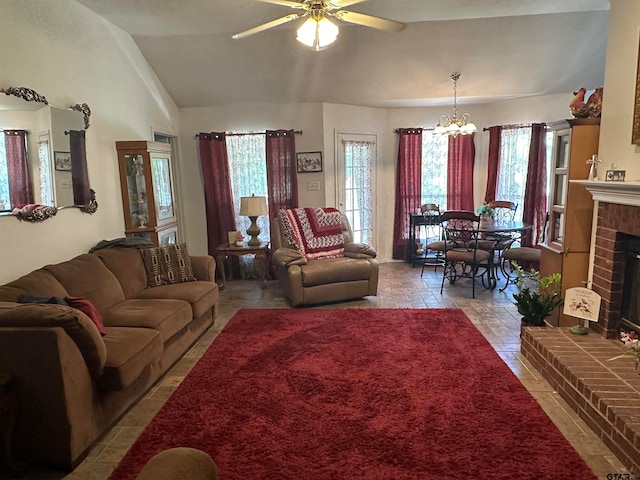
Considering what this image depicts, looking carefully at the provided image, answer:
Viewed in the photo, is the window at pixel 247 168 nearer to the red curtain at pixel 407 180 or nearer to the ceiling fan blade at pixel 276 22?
the red curtain at pixel 407 180

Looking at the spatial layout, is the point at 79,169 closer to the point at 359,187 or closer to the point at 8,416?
the point at 8,416

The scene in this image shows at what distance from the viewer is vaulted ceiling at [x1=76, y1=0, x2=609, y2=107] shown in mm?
3832

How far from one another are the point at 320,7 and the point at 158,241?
2.94 metres

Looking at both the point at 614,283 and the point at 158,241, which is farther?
the point at 158,241

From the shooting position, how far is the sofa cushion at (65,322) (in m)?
2.06

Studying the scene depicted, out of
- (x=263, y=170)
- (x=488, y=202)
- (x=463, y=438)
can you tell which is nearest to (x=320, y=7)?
(x=463, y=438)

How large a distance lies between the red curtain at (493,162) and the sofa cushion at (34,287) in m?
5.54

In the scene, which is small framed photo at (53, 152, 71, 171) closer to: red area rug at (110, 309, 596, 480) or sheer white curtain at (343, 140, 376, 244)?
red area rug at (110, 309, 596, 480)

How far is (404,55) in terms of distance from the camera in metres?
4.82

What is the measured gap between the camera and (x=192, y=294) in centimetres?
354

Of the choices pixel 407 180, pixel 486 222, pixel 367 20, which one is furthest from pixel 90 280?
pixel 407 180

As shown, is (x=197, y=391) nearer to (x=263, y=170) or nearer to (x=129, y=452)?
(x=129, y=452)

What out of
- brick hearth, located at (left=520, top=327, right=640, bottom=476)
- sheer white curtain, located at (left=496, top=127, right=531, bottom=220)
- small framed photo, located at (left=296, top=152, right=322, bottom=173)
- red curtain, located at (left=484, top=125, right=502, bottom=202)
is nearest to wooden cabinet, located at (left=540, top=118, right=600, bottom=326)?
brick hearth, located at (left=520, top=327, right=640, bottom=476)

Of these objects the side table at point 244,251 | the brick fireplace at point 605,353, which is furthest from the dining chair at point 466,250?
the side table at point 244,251
